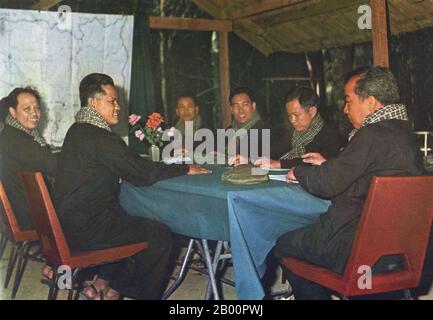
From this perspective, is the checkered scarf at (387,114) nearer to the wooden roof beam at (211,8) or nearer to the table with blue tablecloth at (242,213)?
the table with blue tablecloth at (242,213)

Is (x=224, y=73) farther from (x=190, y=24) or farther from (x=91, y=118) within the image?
(x=91, y=118)

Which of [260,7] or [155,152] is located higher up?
[260,7]

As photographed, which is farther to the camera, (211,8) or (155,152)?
(211,8)

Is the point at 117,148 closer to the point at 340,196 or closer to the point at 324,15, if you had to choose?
the point at 340,196

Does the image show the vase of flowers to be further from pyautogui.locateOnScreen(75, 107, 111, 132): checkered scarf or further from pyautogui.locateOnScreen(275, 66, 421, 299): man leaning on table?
pyautogui.locateOnScreen(275, 66, 421, 299): man leaning on table

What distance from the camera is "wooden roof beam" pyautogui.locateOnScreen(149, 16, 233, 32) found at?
6.94 meters

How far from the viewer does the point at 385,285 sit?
255 centimetres

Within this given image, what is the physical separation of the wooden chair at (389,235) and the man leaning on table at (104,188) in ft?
3.44

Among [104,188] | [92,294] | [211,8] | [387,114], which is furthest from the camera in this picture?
[211,8]

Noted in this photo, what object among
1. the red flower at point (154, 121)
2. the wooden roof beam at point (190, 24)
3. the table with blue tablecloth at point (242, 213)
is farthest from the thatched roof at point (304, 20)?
the table with blue tablecloth at point (242, 213)

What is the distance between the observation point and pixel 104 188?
10.4 feet

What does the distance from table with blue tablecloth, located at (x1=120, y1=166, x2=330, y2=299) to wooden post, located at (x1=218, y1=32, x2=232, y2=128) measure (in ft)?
14.7

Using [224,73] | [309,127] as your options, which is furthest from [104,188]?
[224,73]

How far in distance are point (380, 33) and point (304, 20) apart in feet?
6.91
